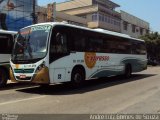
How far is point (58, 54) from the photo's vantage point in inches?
602

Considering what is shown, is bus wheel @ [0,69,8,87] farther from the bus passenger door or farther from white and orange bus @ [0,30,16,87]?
the bus passenger door

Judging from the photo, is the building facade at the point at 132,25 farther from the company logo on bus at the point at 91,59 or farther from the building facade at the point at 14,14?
the company logo on bus at the point at 91,59

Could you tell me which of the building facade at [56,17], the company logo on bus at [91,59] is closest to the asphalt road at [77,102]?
the company logo on bus at [91,59]

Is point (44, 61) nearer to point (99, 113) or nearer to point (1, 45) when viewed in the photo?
point (1, 45)

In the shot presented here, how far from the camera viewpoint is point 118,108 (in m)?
11.1

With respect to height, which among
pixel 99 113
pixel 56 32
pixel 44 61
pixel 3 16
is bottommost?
pixel 99 113

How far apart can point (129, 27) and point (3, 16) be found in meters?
38.1

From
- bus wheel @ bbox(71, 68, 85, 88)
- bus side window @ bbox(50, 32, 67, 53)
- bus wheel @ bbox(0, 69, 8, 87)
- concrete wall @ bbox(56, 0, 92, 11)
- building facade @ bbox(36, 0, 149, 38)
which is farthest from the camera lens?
concrete wall @ bbox(56, 0, 92, 11)

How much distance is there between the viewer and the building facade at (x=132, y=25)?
70312 mm

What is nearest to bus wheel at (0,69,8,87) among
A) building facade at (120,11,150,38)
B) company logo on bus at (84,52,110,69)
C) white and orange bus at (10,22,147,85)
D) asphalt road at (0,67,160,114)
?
white and orange bus at (10,22,147,85)

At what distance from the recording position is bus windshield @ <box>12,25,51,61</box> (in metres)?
14.7

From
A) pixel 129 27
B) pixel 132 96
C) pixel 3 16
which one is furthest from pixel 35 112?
pixel 129 27

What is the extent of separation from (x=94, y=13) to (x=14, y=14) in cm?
2056

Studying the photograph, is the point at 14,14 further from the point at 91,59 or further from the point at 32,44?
the point at 32,44
